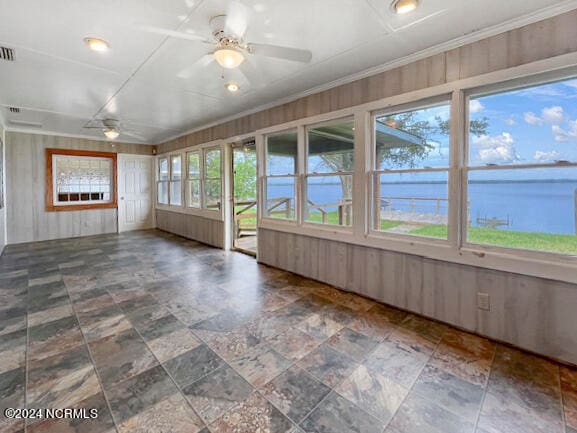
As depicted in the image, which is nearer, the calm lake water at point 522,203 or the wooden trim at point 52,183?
the calm lake water at point 522,203

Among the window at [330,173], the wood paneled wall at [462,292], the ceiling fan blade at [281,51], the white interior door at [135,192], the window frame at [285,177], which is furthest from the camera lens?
the white interior door at [135,192]

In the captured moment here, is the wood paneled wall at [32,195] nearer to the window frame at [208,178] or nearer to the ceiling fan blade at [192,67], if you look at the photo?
the window frame at [208,178]

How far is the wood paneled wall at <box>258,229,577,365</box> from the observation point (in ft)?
6.57

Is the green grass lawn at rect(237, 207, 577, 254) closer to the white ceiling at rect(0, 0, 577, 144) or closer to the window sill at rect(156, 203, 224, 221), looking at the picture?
the white ceiling at rect(0, 0, 577, 144)

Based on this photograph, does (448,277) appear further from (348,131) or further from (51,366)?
(51,366)

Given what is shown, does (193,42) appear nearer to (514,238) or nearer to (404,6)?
(404,6)

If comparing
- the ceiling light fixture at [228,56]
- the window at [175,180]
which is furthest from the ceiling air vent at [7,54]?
the window at [175,180]

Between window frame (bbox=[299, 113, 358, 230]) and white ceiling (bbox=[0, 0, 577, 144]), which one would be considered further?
window frame (bbox=[299, 113, 358, 230])

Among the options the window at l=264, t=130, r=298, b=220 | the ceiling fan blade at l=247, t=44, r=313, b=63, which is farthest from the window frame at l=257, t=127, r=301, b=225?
the ceiling fan blade at l=247, t=44, r=313, b=63

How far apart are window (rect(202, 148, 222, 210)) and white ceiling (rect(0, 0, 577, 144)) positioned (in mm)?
1626

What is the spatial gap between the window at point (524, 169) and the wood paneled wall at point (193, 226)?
4.48m

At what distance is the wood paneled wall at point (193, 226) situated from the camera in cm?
572

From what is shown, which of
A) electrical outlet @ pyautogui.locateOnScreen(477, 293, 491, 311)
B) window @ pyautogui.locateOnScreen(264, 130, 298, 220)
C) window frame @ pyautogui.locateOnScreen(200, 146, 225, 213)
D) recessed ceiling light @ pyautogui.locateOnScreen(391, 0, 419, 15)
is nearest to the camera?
recessed ceiling light @ pyautogui.locateOnScreen(391, 0, 419, 15)

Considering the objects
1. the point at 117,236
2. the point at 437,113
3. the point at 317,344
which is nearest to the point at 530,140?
the point at 437,113
